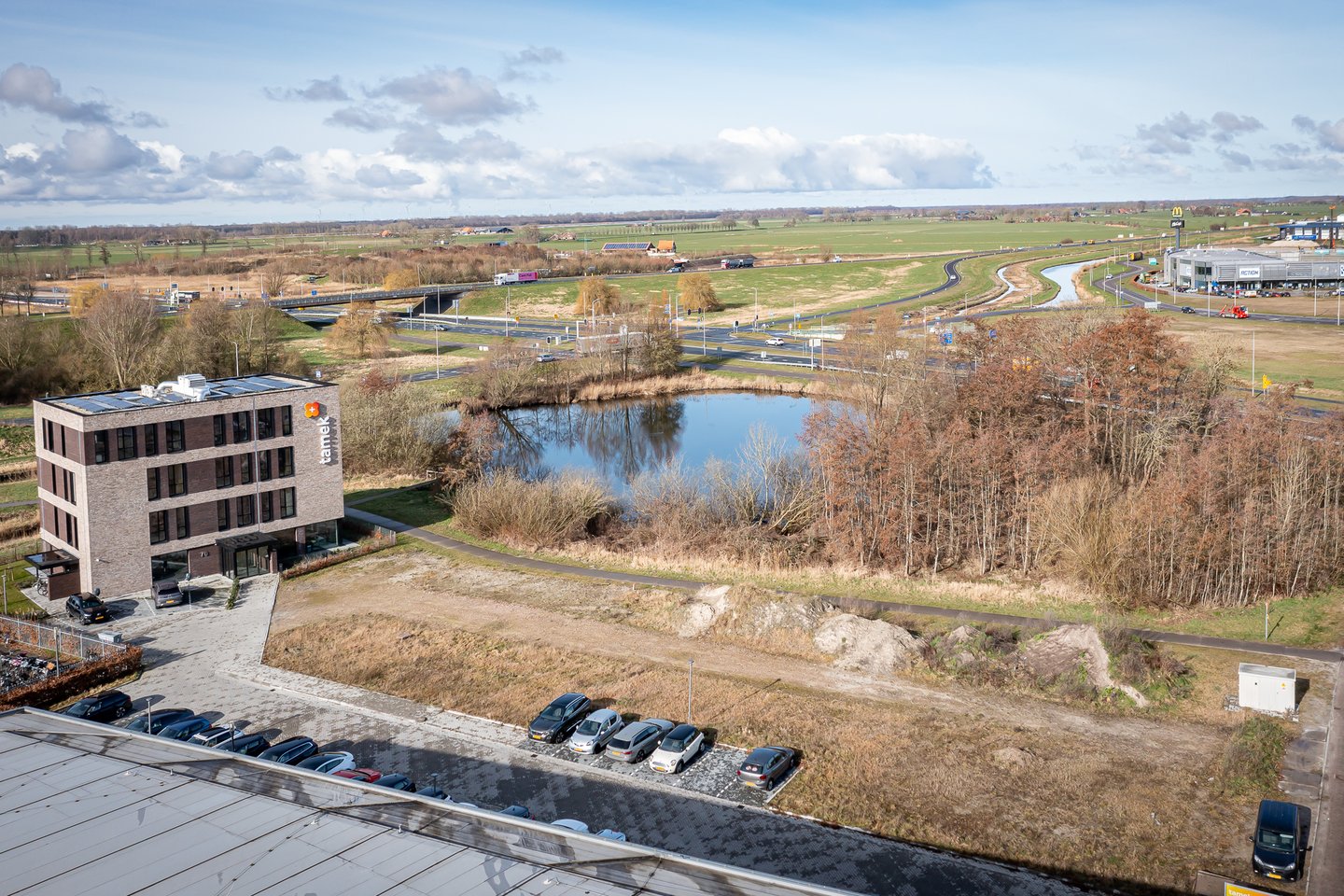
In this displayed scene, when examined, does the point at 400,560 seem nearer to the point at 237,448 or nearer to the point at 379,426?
the point at 237,448

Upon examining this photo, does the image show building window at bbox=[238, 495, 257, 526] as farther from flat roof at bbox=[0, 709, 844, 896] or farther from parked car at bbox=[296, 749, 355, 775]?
flat roof at bbox=[0, 709, 844, 896]

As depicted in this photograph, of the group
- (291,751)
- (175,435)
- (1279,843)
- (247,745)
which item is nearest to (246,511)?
(175,435)

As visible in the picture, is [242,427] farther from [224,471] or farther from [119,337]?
[119,337]

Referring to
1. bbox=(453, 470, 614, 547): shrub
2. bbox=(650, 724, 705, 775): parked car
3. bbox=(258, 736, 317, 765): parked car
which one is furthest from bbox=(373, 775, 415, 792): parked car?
bbox=(453, 470, 614, 547): shrub

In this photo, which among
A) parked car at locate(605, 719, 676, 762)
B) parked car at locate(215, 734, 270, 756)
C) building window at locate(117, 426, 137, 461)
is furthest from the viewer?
building window at locate(117, 426, 137, 461)

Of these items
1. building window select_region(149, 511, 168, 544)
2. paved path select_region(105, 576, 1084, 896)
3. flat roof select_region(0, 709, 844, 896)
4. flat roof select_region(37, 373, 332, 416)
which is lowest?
paved path select_region(105, 576, 1084, 896)
